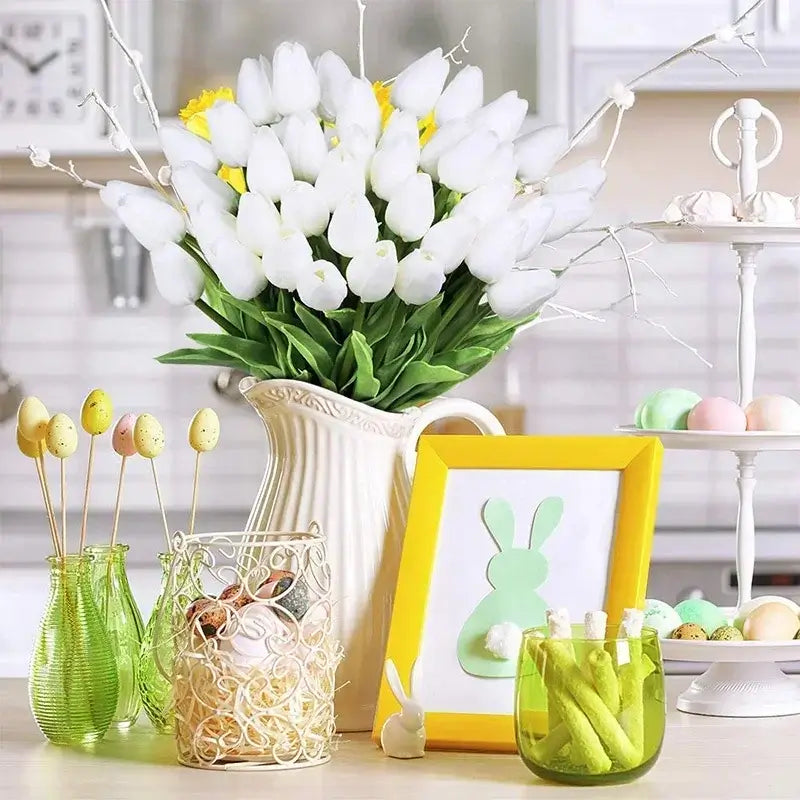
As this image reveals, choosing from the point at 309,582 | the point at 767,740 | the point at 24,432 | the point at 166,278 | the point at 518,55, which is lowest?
the point at 767,740

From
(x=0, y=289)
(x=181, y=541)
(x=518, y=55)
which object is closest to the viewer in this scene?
(x=181, y=541)

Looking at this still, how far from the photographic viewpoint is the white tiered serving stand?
110cm

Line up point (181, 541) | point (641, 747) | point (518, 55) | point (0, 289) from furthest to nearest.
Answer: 1. point (0, 289)
2. point (518, 55)
3. point (181, 541)
4. point (641, 747)

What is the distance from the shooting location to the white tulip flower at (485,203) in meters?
0.99

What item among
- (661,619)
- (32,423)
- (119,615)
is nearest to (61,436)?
(32,423)

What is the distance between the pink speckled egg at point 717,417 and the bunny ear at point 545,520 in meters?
0.30

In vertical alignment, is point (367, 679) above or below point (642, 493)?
below

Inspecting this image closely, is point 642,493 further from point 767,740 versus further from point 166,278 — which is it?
point 166,278

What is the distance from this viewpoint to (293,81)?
40.0 inches

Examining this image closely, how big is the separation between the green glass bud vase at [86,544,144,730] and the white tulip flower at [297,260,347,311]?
0.24m

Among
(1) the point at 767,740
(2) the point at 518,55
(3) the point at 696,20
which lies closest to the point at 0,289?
(2) the point at 518,55

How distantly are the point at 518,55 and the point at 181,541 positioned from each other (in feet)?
7.48

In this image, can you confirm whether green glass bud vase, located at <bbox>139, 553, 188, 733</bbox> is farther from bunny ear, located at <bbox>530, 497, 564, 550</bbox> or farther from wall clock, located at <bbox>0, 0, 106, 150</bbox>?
wall clock, located at <bbox>0, 0, 106, 150</bbox>

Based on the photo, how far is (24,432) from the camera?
100 centimetres
